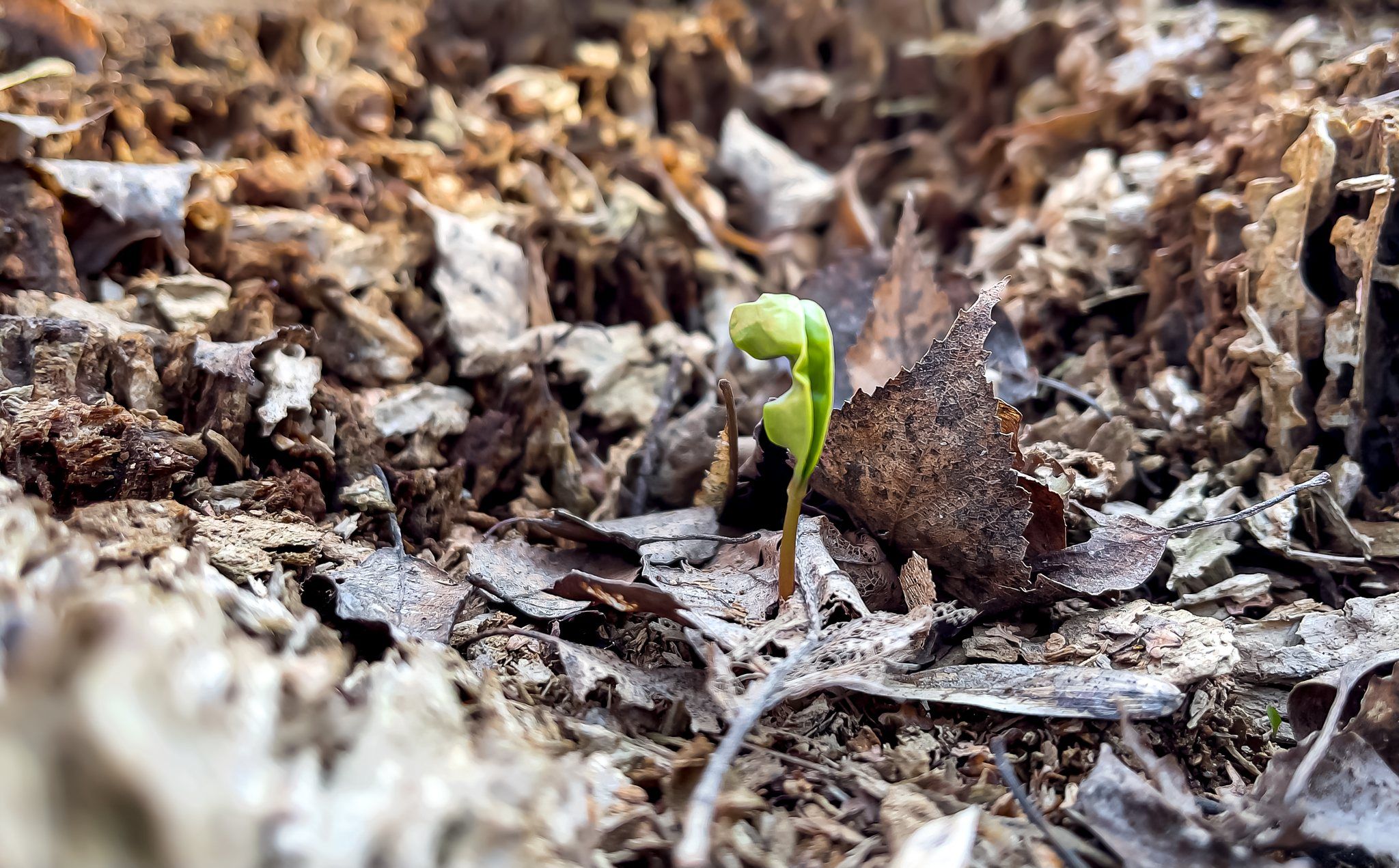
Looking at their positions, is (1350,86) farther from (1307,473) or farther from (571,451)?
(571,451)

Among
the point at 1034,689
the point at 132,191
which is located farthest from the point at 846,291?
the point at 132,191

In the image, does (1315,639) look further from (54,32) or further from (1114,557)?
(54,32)

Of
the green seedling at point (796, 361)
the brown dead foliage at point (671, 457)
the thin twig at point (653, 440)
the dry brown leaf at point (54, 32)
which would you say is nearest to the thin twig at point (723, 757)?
the brown dead foliage at point (671, 457)

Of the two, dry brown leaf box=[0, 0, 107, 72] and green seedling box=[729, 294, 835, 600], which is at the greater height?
dry brown leaf box=[0, 0, 107, 72]

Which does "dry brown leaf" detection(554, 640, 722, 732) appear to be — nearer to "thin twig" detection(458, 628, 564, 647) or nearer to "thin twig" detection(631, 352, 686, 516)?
"thin twig" detection(458, 628, 564, 647)

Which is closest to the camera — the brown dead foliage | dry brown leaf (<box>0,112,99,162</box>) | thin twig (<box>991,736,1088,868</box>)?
the brown dead foliage

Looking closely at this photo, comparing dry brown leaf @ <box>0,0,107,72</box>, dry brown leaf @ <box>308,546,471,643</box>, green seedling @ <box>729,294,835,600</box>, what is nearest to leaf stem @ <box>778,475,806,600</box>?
green seedling @ <box>729,294,835,600</box>

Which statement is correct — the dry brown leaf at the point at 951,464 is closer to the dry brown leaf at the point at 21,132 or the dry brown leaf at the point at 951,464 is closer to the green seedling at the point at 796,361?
the green seedling at the point at 796,361
